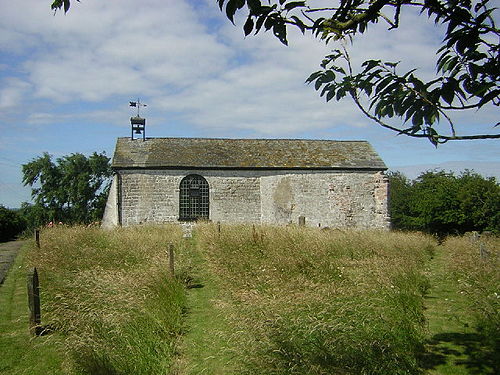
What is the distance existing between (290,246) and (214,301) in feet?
14.2

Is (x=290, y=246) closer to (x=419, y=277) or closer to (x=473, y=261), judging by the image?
(x=419, y=277)

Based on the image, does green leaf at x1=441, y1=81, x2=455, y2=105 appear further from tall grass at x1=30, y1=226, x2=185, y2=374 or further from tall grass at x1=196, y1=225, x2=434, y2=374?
tall grass at x1=30, y1=226, x2=185, y2=374

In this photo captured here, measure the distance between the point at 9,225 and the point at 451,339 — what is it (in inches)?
1012

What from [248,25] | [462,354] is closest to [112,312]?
[248,25]

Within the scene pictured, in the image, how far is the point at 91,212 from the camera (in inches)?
1549

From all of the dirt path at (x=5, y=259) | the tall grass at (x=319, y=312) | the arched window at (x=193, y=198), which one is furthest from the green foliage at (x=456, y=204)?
the dirt path at (x=5, y=259)

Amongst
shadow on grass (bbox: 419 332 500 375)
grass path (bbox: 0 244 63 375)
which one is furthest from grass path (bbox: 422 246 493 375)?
grass path (bbox: 0 244 63 375)

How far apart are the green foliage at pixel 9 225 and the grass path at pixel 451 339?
79.1 ft

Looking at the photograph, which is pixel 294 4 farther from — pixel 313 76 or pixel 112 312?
pixel 112 312

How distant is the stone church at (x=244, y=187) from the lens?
22.9m

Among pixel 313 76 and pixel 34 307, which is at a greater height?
pixel 313 76

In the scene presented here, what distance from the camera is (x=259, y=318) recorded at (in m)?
5.50

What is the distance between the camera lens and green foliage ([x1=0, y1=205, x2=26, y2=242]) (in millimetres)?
24359

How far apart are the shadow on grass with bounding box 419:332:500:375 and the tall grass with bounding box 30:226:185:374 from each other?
3475mm
